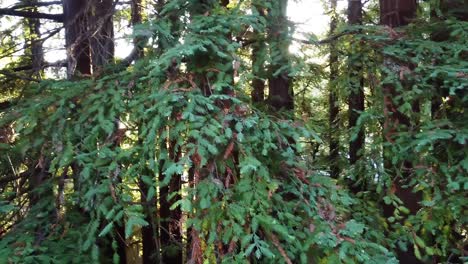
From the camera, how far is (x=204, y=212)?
2758 mm

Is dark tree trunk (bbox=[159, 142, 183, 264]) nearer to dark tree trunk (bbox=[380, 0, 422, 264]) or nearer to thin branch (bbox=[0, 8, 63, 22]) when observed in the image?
dark tree trunk (bbox=[380, 0, 422, 264])

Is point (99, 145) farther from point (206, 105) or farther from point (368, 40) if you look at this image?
point (368, 40)

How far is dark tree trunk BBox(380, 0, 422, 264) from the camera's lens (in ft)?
13.9

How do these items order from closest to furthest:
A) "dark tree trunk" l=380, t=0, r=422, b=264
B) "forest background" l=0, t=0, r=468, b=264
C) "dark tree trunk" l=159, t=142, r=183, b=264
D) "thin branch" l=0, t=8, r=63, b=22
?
"forest background" l=0, t=0, r=468, b=264 → "dark tree trunk" l=159, t=142, r=183, b=264 → "dark tree trunk" l=380, t=0, r=422, b=264 → "thin branch" l=0, t=8, r=63, b=22

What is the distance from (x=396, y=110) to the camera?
4613 mm

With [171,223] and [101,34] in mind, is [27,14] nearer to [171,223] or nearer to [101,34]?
[101,34]

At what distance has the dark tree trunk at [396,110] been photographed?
4238 millimetres

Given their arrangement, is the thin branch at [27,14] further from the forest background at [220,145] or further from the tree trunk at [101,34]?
the forest background at [220,145]

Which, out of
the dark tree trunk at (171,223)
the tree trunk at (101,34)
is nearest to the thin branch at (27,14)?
the tree trunk at (101,34)

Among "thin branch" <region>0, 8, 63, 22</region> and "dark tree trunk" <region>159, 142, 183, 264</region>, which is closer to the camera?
"dark tree trunk" <region>159, 142, 183, 264</region>

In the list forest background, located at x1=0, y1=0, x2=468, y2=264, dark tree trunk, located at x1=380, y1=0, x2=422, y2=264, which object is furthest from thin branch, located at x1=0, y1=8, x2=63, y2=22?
dark tree trunk, located at x1=380, y1=0, x2=422, y2=264

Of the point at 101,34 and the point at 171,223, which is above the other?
the point at 101,34

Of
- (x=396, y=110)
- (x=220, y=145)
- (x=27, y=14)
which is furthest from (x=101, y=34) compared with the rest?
(x=396, y=110)

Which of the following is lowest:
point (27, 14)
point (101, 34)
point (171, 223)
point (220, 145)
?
point (171, 223)
